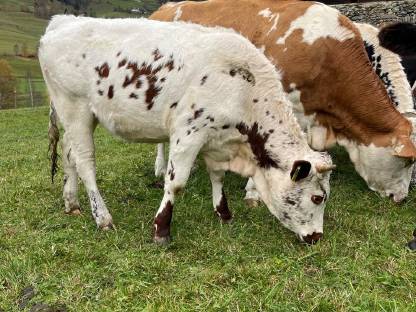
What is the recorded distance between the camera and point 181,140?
6285 millimetres

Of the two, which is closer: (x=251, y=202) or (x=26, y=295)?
(x=26, y=295)

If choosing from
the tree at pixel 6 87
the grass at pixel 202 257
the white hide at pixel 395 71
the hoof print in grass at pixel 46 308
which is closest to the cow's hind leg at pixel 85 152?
the grass at pixel 202 257

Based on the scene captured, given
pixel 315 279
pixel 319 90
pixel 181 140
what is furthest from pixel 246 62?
pixel 315 279

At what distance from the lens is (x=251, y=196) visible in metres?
7.98

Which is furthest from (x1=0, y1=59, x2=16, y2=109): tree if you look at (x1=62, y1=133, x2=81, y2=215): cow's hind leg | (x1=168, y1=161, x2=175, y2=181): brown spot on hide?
(x1=168, y1=161, x2=175, y2=181): brown spot on hide

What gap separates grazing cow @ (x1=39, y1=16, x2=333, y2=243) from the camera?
243 inches

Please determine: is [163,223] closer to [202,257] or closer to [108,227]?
[202,257]

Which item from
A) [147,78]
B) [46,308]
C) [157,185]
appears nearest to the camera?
[46,308]

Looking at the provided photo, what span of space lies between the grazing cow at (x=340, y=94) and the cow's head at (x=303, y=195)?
1.83m

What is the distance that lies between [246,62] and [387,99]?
2.60 metres

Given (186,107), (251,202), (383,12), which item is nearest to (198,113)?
(186,107)

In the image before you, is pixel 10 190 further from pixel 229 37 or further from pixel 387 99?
pixel 387 99

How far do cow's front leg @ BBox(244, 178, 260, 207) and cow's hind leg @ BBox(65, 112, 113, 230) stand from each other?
7.17 ft

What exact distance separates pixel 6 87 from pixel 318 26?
6560 centimetres
